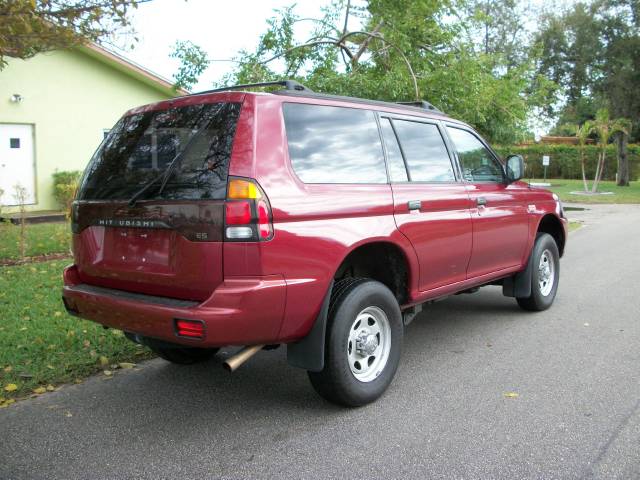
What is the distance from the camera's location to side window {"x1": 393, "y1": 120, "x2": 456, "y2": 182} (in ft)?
15.1

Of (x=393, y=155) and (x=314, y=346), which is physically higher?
(x=393, y=155)

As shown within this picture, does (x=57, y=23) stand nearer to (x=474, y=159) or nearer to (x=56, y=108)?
(x=474, y=159)

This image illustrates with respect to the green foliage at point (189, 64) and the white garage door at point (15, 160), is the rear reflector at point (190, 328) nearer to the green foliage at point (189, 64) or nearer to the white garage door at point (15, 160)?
the green foliage at point (189, 64)

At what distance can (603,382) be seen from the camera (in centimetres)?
436

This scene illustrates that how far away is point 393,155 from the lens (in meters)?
4.43

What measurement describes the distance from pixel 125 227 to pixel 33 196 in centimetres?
1276

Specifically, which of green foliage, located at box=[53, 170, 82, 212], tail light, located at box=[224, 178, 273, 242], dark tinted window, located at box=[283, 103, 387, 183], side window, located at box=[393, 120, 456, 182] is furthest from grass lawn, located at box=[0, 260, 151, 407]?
green foliage, located at box=[53, 170, 82, 212]

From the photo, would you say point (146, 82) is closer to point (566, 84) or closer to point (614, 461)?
point (614, 461)

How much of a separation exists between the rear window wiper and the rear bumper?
0.60m

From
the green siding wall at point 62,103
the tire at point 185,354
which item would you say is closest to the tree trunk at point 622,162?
the green siding wall at point 62,103

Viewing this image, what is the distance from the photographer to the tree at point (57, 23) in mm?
6344

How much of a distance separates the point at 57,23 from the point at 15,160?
8.36 metres

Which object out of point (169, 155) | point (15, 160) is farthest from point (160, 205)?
point (15, 160)

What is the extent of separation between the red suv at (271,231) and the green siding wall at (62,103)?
12.1 metres
